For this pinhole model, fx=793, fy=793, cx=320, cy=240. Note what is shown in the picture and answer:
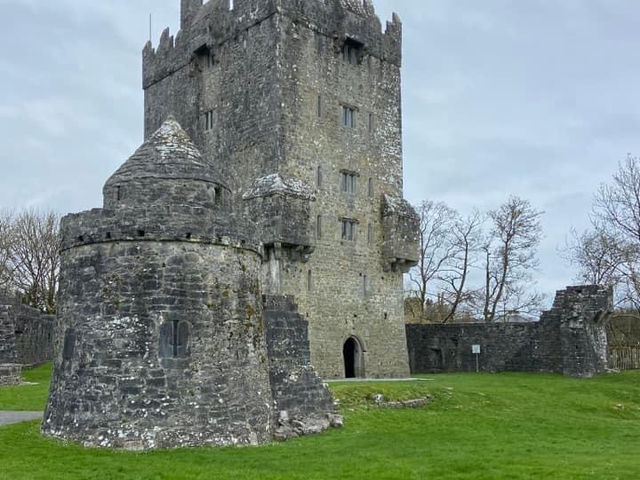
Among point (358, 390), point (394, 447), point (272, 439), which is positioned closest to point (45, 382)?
point (358, 390)

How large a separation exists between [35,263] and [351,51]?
28010 millimetres

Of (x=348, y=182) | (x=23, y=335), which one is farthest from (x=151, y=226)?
(x=23, y=335)

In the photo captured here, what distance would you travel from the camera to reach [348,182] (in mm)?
37344

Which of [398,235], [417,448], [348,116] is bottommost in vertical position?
[417,448]

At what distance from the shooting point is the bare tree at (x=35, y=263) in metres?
52.8

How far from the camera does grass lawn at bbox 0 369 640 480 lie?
45.4 feet

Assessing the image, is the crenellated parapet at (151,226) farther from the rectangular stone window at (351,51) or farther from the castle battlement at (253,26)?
the rectangular stone window at (351,51)

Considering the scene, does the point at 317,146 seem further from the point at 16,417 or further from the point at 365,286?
the point at 16,417

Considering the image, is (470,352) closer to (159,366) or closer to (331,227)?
(331,227)

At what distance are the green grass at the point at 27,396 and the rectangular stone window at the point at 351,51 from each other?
65.5 ft

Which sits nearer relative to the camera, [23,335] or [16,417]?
[16,417]

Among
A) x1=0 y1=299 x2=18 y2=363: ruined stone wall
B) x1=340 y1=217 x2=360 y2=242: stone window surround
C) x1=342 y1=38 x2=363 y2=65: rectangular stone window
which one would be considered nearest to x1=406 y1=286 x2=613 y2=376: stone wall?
x1=340 y1=217 x2=360 y2=242: stone window surround

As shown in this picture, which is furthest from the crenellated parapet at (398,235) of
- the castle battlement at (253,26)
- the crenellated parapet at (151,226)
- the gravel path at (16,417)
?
the crenellated parapet at (151,226)

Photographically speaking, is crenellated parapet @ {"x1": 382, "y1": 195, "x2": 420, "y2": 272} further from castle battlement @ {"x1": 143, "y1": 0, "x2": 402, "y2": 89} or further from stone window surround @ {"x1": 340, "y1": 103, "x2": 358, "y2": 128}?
castle battlement @ {"x1": 143, "y1": 0, "x2": 402, "y2": 89}
